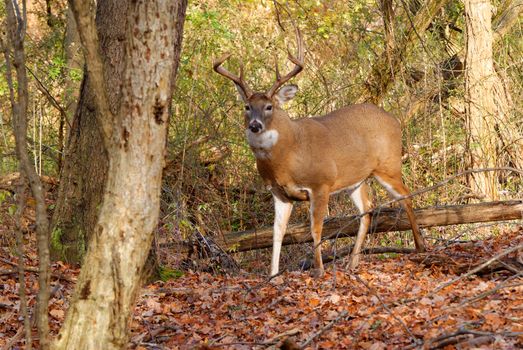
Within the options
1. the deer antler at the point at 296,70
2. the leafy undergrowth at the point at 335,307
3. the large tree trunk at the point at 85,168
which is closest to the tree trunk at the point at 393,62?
the deer antler at the point at 296,70

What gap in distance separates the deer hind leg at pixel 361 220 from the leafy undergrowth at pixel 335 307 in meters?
0.37

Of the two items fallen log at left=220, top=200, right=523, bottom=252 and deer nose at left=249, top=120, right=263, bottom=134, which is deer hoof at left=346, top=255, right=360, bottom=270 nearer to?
fallen log at left=220, top=200, right=523, bottom=252

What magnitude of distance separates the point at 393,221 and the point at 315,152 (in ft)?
4.00

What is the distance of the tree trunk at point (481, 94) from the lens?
10.8 metres

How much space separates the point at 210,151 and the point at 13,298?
4.08 meters

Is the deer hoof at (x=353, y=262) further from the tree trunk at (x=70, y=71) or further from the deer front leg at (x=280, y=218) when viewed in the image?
the tree trunk at (x=70, y=71)

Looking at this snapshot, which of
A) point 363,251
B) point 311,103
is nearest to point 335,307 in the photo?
point 363,251

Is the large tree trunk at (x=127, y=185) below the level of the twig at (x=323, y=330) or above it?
above

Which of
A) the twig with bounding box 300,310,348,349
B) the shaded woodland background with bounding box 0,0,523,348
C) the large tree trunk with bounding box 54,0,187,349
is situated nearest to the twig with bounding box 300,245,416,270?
the shaded woodland background with bounding box 0,0,523,348

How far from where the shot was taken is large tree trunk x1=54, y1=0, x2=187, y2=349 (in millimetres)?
4168

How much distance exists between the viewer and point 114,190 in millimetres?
4176

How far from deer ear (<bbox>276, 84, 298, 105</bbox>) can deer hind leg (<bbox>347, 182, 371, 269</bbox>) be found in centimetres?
140

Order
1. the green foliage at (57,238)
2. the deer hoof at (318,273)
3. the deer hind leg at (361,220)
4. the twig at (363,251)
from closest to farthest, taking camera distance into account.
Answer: the green foliage at (57,238) < the deer hoof at (318,273) < the deer hind leg at (361,220) < the twig at (363,251)

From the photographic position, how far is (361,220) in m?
9.08
